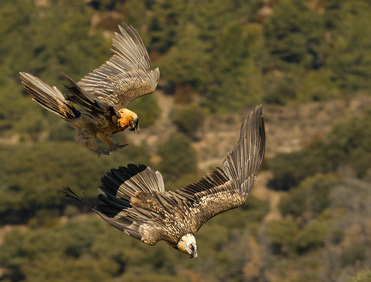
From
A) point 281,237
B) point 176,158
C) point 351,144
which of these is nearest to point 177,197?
point 281,237

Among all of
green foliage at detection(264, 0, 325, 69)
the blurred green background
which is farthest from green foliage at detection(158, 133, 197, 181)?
green foliage at detection(264, 0, 325, 69)

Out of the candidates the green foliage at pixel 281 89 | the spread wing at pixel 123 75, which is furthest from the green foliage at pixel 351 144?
the spread wing at pixel 123 75

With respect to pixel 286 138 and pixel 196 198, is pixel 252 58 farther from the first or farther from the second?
pixel 196 198

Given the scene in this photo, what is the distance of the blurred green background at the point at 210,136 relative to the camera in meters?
69.4

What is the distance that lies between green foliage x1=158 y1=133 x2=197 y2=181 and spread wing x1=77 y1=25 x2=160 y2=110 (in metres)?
62.8

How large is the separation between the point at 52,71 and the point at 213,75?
61.4 feet

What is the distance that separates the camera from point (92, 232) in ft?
248

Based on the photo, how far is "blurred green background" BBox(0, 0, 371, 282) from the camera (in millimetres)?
69438

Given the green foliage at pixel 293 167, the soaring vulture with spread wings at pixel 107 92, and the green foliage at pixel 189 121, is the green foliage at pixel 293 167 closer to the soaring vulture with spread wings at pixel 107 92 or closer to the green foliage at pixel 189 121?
the green foliage at pixel 189 121

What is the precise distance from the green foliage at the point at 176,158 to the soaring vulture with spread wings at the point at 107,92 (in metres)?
62.8

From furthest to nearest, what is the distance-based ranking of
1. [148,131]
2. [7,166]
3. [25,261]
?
[148,131]
[7,166]
[25,261]

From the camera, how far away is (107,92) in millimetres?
19562

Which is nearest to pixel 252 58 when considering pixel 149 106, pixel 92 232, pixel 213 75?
pixel 213 75

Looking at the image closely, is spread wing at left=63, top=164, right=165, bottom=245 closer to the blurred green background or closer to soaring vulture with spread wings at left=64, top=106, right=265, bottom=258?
soaring vulture with spread wings at left=64, top=106, right=265, bottom=258
